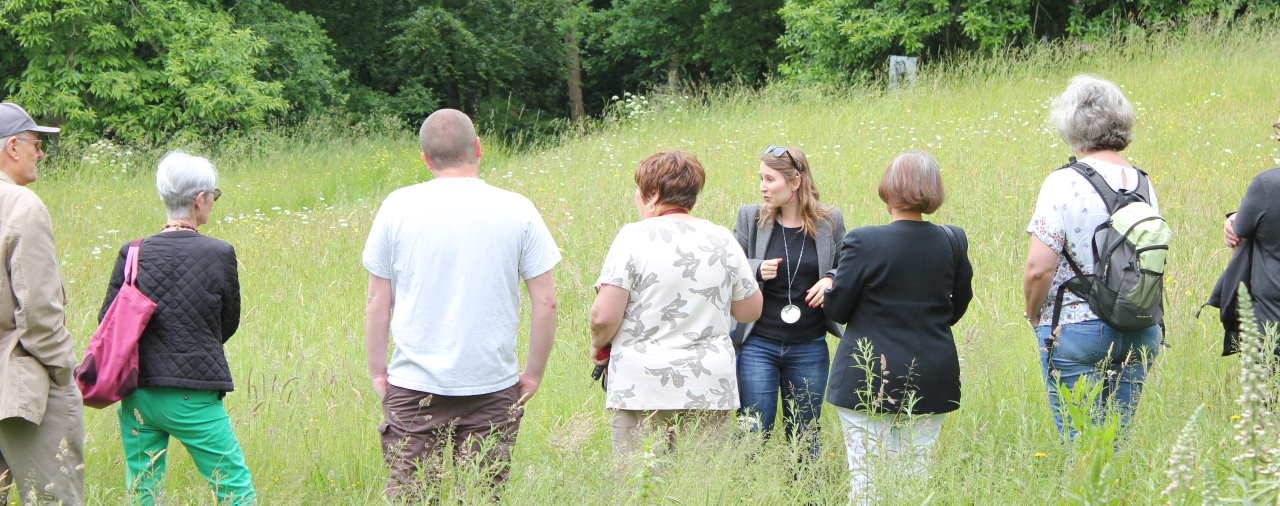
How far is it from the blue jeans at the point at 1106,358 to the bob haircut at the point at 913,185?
765 mm

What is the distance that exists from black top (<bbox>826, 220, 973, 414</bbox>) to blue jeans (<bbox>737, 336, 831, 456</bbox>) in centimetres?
48

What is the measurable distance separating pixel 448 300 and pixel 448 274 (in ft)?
0.30

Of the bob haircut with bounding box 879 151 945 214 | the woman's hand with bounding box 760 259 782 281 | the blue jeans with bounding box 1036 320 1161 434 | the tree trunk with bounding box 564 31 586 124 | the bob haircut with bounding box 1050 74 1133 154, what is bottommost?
the tree trunk with bounding box 564 31 586 124

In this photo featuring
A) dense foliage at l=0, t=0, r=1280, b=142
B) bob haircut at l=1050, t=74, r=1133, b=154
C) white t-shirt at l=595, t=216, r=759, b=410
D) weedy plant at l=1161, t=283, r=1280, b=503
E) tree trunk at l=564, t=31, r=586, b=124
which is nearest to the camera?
weedy plant at l=1161, t=283, r=1280, b=503

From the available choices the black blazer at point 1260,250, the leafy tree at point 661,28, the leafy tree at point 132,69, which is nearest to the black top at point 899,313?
the black blazer at point 1260,250

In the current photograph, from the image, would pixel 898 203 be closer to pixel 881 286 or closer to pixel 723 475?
pixel 881 286

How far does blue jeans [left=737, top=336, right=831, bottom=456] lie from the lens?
4.26m

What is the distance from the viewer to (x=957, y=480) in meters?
3.68

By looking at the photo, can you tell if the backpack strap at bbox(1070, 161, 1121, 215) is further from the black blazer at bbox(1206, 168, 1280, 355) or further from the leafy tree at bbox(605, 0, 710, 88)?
the leafy tree at bbox(605, 0, 710, 88)

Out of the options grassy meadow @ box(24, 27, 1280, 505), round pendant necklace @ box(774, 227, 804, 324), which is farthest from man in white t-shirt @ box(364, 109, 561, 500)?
round pendant necklace @ box(774, 227, 804, 324)

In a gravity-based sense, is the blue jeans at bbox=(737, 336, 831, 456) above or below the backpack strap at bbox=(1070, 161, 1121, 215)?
below

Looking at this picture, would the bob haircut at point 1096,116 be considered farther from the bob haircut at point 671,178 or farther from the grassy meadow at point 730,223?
the bob haircut at point 671,178

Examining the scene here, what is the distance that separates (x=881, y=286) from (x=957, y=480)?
0.75 metres

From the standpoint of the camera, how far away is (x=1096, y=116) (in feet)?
12.8
